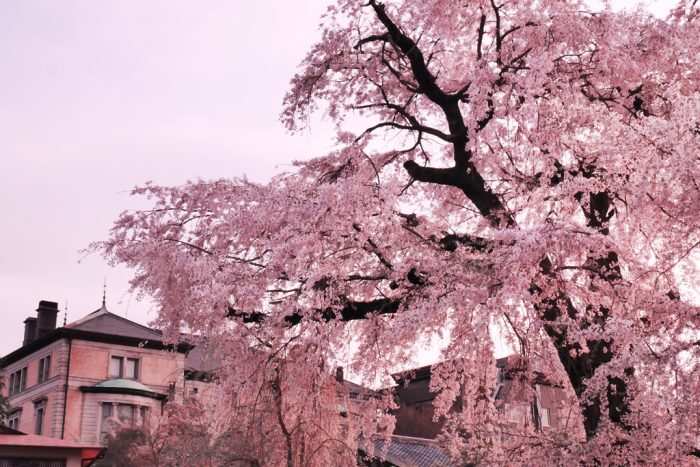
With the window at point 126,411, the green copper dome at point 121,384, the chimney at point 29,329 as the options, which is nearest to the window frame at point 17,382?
the chimney at point 29,329

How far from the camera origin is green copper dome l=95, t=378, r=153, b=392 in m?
39.3

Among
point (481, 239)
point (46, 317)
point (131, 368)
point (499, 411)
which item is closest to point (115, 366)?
point (131, 368)

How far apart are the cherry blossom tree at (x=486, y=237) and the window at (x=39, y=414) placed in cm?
3021

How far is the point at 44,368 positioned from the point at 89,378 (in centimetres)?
294

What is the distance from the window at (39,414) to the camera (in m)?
39.8

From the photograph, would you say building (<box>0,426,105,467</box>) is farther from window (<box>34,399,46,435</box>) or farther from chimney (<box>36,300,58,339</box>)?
chimney (<box>36,300,58,339</box>)

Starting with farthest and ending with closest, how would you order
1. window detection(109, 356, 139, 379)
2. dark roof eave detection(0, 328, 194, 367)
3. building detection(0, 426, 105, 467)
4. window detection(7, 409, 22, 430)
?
1. window detection(7, 409, 22, 430)
2. window detection(109, 356, 139, 379)
3. dark roof eave detection(0, 328, 194, 367)
4. building detection(0, 426, 105, 467)

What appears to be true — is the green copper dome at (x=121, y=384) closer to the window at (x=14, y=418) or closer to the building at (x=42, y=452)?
the window at (x=14, y=418)

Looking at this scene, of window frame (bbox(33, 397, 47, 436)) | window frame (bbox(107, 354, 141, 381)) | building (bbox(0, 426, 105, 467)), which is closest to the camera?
building (bbox(0, 426, 105, 467))

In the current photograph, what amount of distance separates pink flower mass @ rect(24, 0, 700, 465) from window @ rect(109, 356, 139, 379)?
2882cm

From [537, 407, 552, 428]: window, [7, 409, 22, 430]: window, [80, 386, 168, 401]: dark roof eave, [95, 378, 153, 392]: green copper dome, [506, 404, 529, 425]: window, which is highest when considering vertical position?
[95, 378, 153, 392]: green copper dome

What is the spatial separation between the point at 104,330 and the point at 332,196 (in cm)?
3242

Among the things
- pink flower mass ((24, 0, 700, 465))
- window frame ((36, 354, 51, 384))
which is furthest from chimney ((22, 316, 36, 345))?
pink flower mass ((24, 0, 700, 465))

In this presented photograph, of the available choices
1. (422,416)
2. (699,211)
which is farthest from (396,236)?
(422,416)
